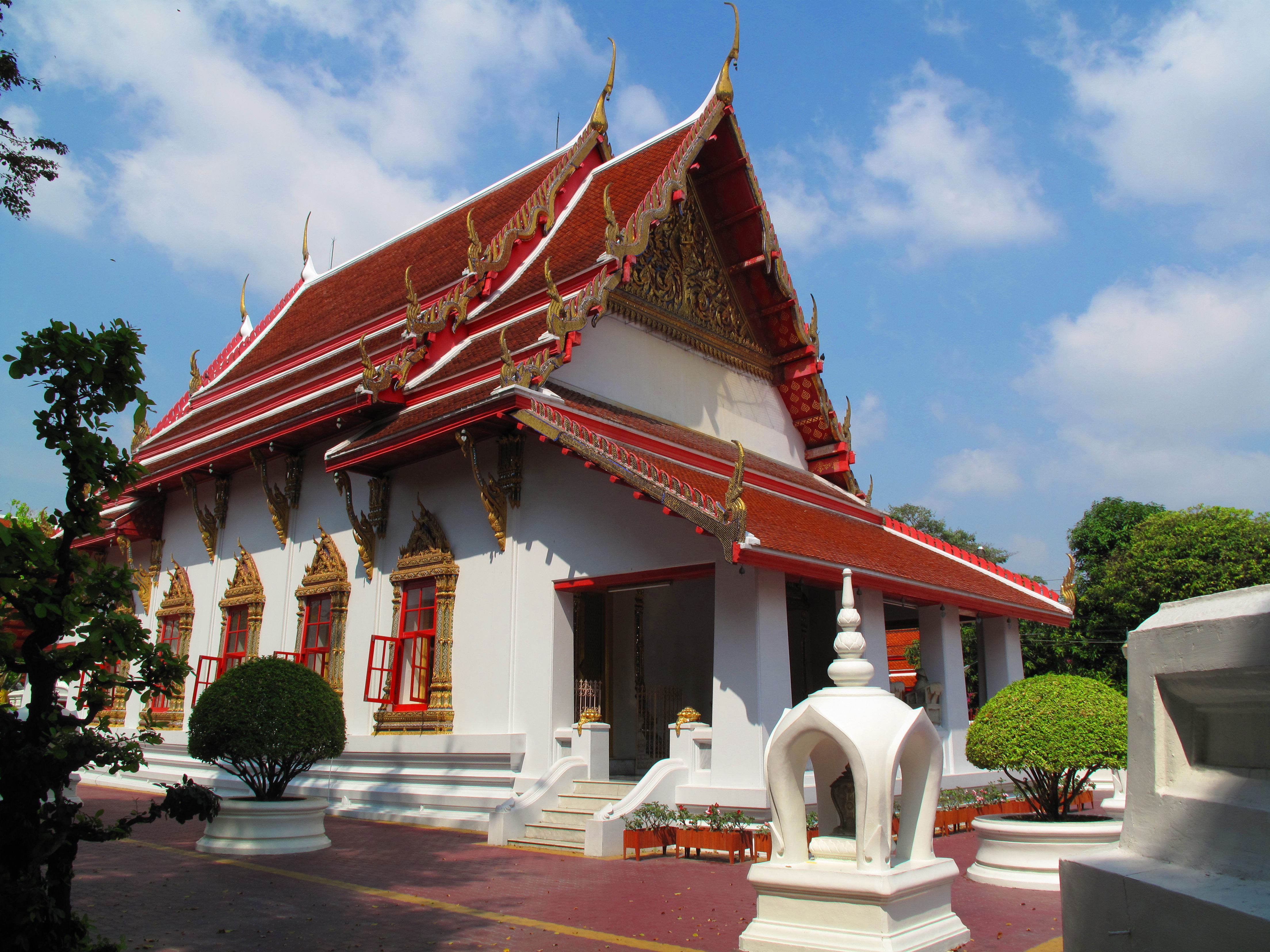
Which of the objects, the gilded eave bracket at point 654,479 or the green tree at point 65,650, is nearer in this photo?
the green tree at point 65,650

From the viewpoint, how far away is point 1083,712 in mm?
6914

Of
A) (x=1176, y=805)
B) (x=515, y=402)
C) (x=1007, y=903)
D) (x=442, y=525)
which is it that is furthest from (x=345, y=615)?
(x=1176, y=805)

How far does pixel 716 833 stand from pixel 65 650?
5238mm

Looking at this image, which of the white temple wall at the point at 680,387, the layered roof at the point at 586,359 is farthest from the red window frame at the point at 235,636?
the white temple wall at the point at 680,387

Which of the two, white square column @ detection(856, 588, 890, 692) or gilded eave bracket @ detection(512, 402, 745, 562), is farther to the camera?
white square column @ detection(856, 588, 890, 692)

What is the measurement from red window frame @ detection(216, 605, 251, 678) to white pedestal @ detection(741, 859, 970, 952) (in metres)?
10.6

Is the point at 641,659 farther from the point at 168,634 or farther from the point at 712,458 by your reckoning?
the point at 168,634

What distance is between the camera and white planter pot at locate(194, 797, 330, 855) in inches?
315

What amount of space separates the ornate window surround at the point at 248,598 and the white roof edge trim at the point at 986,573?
811cm

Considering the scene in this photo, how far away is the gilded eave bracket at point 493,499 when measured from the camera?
33.1ft

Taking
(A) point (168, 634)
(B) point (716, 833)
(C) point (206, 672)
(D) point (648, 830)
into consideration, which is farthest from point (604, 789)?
(A) point (168, 634)

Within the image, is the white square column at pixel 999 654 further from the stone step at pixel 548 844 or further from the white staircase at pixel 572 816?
the stone step at pixel 548 844

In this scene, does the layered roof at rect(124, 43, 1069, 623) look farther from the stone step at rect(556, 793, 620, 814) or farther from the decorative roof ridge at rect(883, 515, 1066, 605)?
the stone step at rect(556, 793, 620, 814)

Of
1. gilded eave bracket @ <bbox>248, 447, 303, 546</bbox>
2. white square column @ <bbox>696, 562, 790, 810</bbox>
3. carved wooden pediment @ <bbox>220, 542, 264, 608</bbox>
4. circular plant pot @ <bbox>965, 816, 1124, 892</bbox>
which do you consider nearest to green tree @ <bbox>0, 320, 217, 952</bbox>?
white square column @ <bbox>696, 562, 790, 810</bbox>
